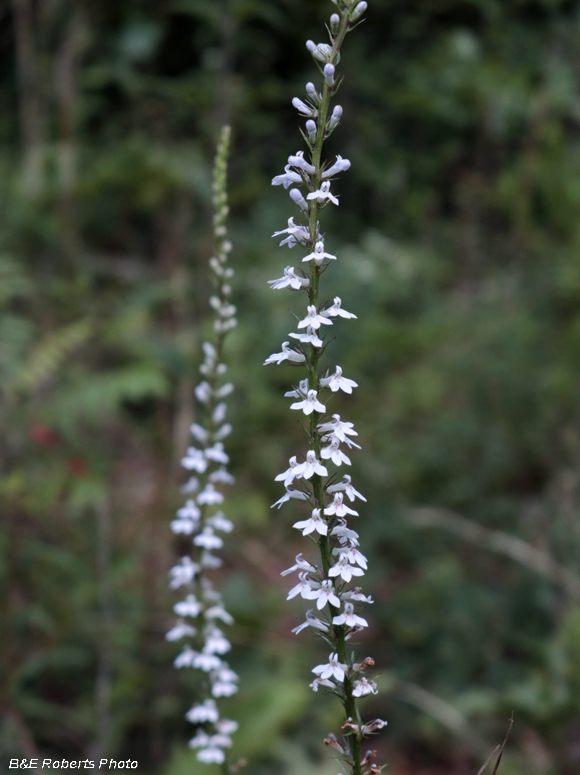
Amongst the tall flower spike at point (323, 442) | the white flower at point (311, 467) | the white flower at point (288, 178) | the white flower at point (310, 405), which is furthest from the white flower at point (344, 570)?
the white flower at point (288, 178)

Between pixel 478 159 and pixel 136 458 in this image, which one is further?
pixel 478 159

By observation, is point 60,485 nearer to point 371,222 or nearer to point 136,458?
point 136,458

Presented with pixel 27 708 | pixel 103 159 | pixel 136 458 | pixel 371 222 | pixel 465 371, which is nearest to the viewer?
pixel 27 708

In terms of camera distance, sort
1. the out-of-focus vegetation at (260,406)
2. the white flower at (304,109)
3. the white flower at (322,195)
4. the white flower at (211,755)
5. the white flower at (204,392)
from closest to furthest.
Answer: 1. the white flower at (322,195)
2. the white flower at (304,109)
3. the white flower at (211,755)
4. the white flower at (204,392)
5. the out-of-focus vegetation at (260,406)

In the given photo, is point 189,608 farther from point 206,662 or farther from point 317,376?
point 317,376

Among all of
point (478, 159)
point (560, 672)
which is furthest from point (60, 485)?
point (478, 159)

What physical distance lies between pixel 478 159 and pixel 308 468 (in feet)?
31.6

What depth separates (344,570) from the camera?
5.34 feet

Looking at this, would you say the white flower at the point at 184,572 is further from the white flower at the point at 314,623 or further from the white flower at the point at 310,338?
the white flower at the point at 310,338

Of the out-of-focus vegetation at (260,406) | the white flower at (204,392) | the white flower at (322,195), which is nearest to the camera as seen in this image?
the white flower at (322,195)

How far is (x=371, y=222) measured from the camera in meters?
10.0

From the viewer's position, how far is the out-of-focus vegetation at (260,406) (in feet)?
13.3

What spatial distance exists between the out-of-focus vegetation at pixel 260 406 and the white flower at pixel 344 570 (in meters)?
2.41

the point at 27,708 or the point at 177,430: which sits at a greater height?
the point at 177,430
